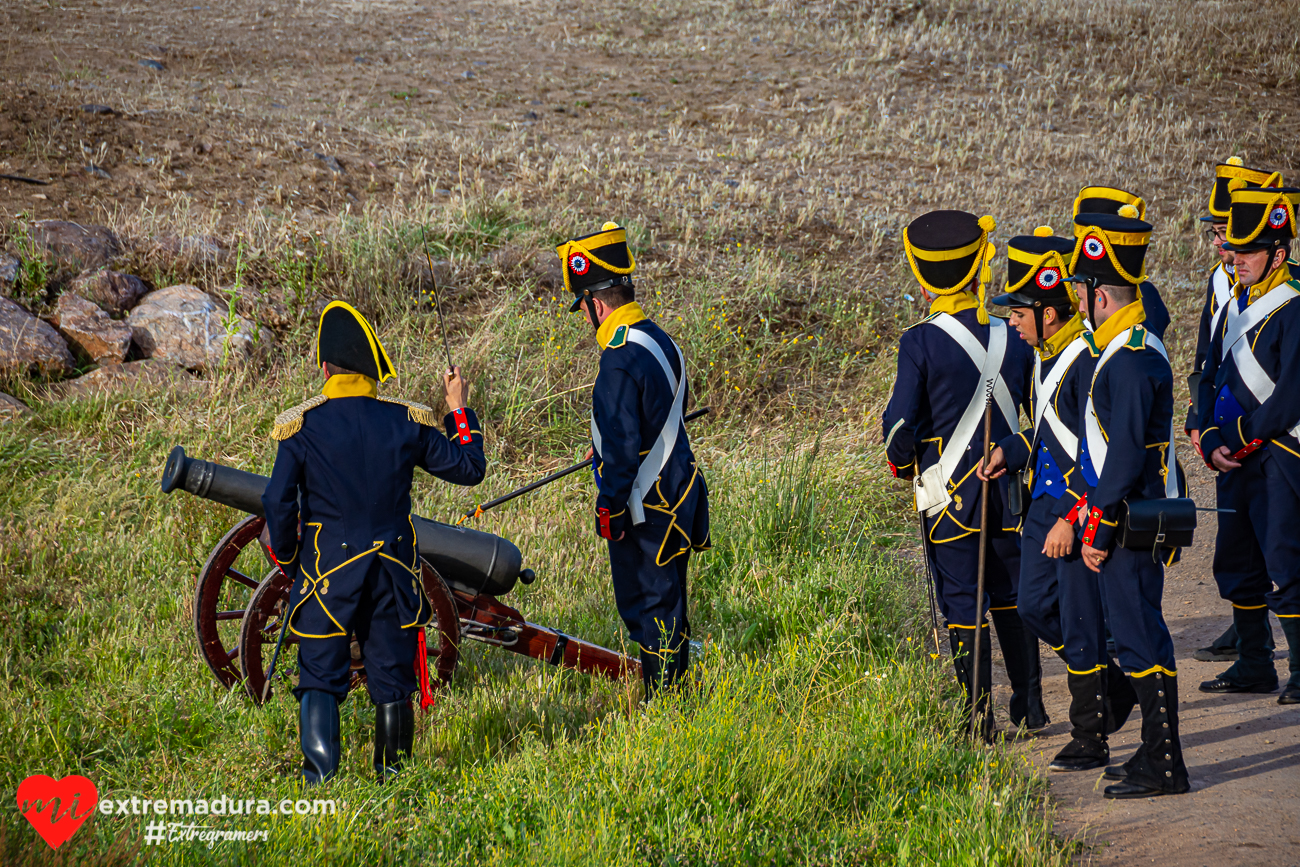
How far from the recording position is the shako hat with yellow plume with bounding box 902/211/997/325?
4527 mm

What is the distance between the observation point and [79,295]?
8500 millimetres

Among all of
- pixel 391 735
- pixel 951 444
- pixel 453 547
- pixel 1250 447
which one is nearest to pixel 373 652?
pixel 391 735

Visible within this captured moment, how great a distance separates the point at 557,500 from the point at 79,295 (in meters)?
4.57

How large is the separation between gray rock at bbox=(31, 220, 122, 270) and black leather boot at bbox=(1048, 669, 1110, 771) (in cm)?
829

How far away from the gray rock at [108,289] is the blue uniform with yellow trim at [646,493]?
5.73 m

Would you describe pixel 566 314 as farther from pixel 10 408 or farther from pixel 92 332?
pixel 10 408

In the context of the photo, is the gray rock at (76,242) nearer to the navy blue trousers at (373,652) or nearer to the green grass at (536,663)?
the green grass at (536,663)

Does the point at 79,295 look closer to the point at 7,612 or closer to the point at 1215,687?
the point at 7,612

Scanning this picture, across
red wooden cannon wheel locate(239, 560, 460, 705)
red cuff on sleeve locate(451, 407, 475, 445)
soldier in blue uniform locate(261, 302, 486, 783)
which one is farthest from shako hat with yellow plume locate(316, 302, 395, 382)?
red wooden cannon wheel locate(239, 560, 460, 705)

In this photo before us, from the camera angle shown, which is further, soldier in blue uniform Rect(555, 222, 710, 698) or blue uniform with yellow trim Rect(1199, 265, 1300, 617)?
blue uniform with yellow trim Rect(1199, 265, 1300, 617)

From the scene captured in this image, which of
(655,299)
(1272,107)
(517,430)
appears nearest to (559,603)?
(517,430)

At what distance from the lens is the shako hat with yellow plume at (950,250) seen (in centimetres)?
453

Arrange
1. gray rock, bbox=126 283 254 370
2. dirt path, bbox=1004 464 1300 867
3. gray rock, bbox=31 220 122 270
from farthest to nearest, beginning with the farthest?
1. gray rock, bbox=31 220 122 270
2. gray rock, bbox=126 283 254 370
3. dirt path, bbox=1004 464 1300 867

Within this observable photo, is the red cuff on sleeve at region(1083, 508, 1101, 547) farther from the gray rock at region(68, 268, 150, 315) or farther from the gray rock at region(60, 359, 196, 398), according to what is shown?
the gray rock at region(68, 268, 150, 315)
